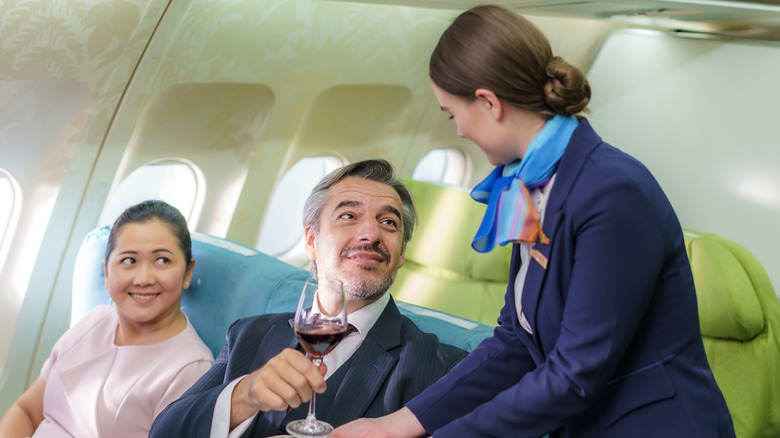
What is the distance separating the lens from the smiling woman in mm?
2555

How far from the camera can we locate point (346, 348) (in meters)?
2.24

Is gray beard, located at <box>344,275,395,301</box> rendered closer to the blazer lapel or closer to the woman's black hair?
the blazer lapel

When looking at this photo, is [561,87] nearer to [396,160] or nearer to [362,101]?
[362,101]

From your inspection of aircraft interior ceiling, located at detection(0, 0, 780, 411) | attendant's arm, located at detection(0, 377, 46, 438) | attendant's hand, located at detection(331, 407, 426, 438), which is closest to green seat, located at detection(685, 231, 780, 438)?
aircraft interior ceiling, located at detection(0, 0, 780, 411)

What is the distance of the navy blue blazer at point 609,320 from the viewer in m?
1.33

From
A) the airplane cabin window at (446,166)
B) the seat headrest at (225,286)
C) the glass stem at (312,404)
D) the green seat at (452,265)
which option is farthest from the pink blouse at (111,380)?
the airplane cabin window at (446,166)

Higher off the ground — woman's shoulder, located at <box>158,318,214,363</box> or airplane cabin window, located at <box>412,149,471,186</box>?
airplane cabin window, located at <box>412,149,471,186</box>

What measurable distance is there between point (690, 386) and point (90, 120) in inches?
136

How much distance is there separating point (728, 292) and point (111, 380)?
8.18 ft

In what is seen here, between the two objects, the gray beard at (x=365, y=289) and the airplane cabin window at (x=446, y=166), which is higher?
the airplane cabin window at (x=446, y=166)

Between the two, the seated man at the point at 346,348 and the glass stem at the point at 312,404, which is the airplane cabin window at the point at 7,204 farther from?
the glass stem at the point at 312,404

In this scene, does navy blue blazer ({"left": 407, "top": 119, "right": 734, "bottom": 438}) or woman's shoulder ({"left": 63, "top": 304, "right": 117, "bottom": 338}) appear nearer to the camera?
navy blue blazer ({"left": 407, "top": 119, "right": 734, "bottom": 438})

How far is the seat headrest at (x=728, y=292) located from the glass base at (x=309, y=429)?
2.38 m

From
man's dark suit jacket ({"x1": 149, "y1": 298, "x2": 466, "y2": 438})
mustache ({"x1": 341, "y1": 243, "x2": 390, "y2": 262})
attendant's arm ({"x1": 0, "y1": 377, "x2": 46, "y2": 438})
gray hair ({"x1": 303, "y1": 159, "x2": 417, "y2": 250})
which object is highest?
gray hair ({"x1": 303, "y1": 159, "x2": 417, "y2": 250})
